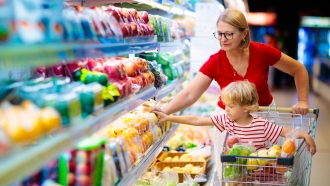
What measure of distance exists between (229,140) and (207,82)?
863 millimetres

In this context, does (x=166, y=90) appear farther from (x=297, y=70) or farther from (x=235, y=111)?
(x=235, y=111)

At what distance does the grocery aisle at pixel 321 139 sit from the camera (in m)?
5.52

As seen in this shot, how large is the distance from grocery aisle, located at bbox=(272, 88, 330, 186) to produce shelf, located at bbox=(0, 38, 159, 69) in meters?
3.61

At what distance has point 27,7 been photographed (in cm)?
168

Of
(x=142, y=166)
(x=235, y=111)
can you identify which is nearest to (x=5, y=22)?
(x=142, y=166)

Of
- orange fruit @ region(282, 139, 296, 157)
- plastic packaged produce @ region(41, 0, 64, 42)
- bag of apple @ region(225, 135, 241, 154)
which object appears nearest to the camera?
plastic packaged produce @ region(41, 0, 64, 42)

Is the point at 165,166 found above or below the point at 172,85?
below

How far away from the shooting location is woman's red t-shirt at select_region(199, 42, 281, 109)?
3717 mm

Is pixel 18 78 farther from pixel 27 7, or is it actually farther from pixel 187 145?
pixel 187 145

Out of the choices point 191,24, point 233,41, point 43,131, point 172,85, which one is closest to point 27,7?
point 43,131

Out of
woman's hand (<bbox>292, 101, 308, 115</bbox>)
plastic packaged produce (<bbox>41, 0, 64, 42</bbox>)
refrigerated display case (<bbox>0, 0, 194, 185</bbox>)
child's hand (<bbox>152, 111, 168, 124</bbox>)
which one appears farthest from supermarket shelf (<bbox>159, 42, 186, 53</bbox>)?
plastic packaged produce (<bbox>41, 0, 64, 42</bbox>)

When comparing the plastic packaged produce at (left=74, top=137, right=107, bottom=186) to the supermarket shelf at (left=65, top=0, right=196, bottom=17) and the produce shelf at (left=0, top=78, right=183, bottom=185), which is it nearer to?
the produce shelf at (left=0, top=78, right=183, bottom=185)

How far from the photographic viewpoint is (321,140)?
7805 mm

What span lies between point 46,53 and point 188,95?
218 centimetres
